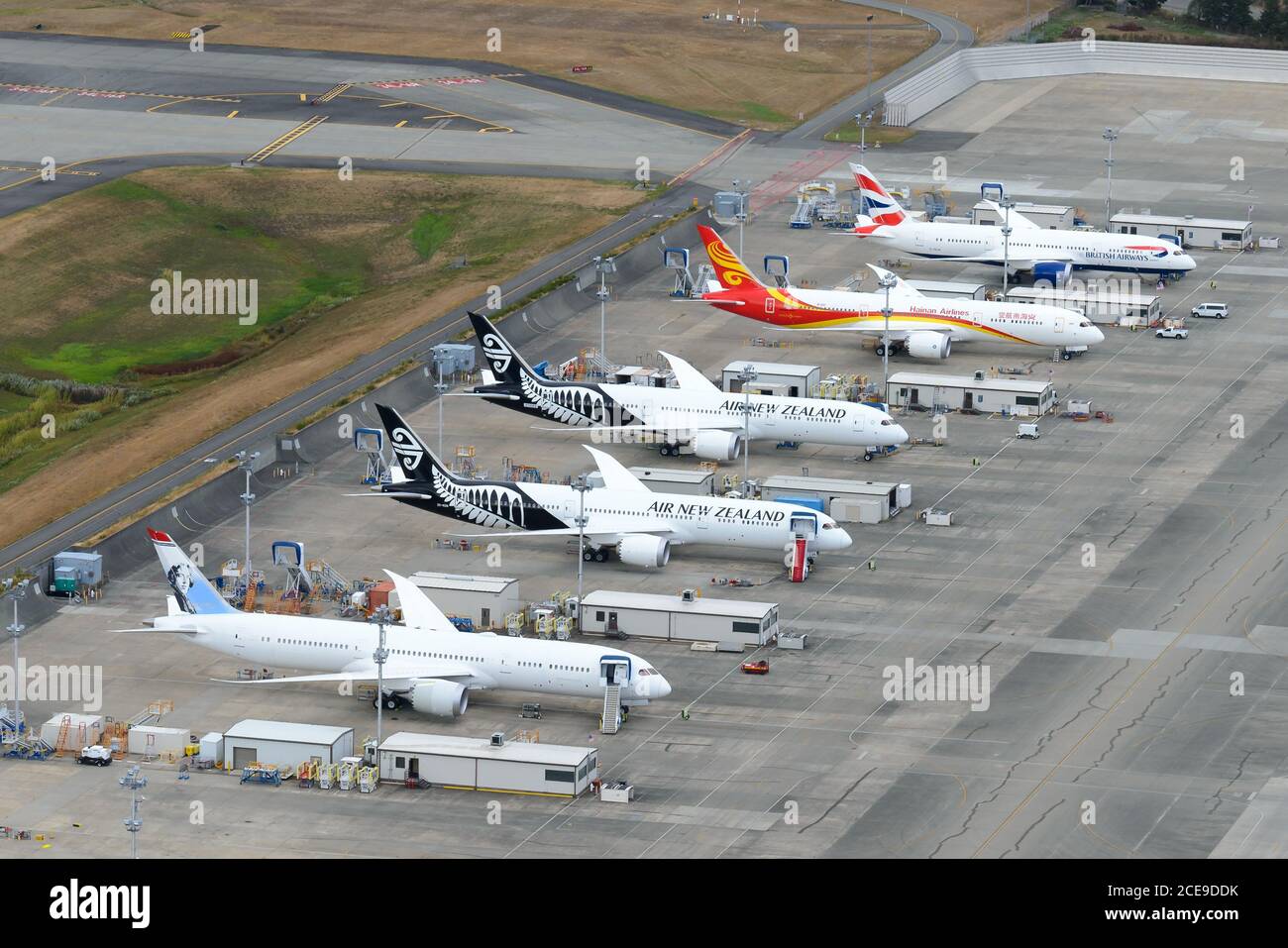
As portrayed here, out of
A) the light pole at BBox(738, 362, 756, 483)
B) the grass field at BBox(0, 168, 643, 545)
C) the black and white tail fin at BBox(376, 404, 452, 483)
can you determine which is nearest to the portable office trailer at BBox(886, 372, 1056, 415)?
the light pole at BBox(738, 362, 756, 483)

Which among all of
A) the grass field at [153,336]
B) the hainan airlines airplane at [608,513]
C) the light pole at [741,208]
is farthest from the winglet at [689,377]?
the light pole at [741,208]

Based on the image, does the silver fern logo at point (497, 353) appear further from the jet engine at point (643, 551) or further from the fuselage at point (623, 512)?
the jet engine at point (643, 551)

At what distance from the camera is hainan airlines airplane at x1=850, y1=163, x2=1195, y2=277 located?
181 m

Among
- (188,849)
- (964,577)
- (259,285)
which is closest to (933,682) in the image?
(964,577)

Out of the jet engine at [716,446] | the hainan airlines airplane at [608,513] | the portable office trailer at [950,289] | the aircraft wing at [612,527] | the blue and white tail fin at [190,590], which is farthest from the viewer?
the portable office trailer at [950,289]

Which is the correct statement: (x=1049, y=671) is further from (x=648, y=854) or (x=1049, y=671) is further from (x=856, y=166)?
(x=856, y=166)

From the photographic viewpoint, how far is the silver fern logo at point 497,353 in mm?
148250

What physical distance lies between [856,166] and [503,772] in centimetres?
9761

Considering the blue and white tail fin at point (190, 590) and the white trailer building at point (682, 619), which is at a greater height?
the blue and white tail fin at point (190, 590)

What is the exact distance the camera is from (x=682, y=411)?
480 feet

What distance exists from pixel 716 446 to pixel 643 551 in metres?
18.0

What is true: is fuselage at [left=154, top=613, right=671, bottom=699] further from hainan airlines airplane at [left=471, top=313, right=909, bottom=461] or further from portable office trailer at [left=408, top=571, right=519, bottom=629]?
hainan airlines airplane at [left=471, top=313, right=909, bottom=461]

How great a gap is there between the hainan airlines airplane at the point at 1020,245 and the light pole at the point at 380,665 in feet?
269

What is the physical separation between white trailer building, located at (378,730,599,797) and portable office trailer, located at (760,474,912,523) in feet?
116
